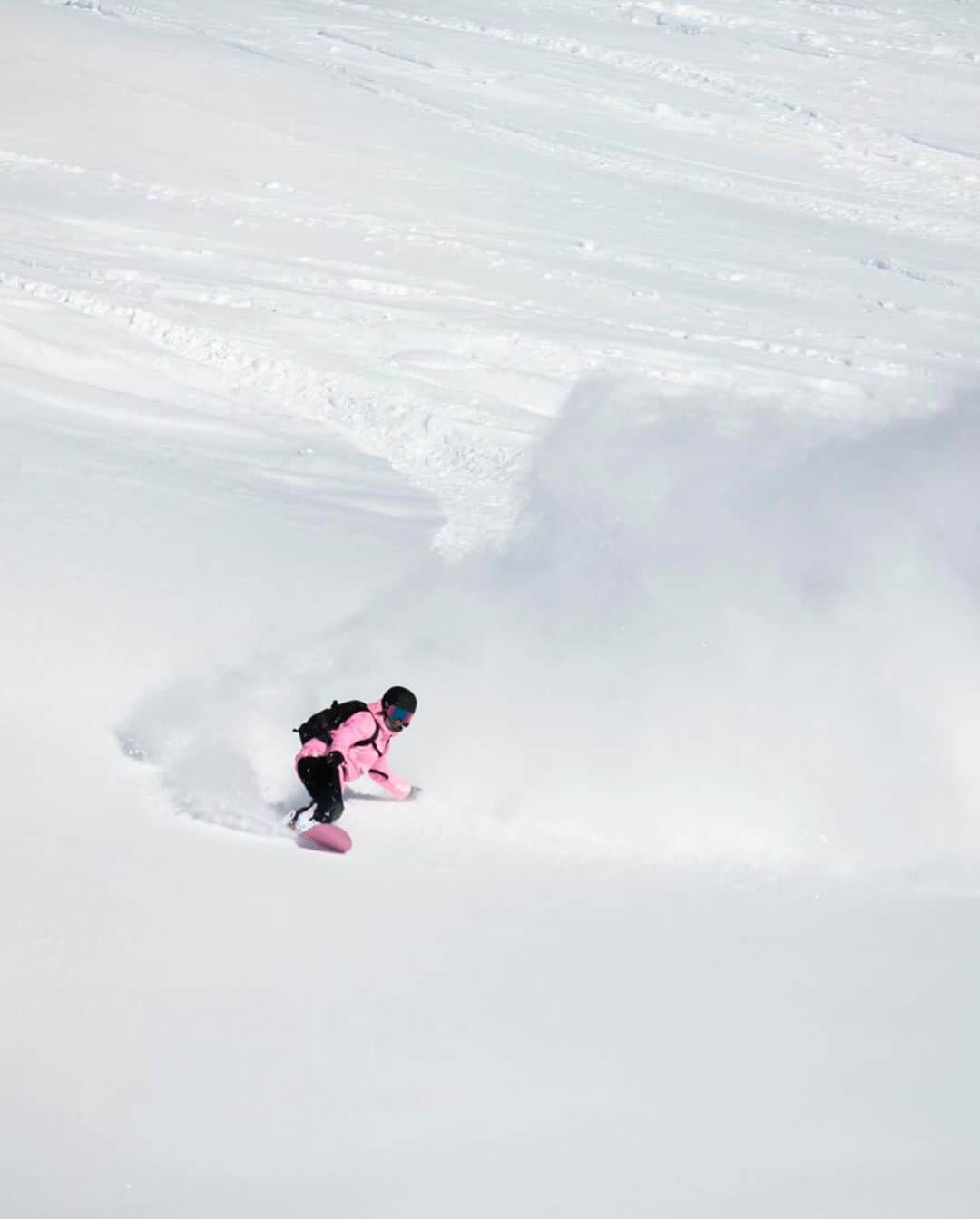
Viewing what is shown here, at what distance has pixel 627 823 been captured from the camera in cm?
764

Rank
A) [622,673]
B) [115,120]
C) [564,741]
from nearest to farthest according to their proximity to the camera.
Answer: [564,741], [622,673], [115,120]

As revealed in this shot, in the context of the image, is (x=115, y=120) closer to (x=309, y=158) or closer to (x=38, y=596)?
(x=309, y=158)

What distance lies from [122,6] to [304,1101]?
23.1 metres

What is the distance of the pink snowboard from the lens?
6.80m

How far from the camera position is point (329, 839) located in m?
6.80

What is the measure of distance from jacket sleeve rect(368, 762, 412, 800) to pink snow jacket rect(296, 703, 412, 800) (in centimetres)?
2

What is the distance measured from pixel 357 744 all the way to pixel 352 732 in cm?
6

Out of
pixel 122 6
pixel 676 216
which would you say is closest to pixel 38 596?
pixel 676 216

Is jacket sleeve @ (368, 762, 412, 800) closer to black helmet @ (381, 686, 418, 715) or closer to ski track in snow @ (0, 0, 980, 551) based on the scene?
black helmet @ (381, 686, 418, 715)

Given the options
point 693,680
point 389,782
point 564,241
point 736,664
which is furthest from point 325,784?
point 564,241

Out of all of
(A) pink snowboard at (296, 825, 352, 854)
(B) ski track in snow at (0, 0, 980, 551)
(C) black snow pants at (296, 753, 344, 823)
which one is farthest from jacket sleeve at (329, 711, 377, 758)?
(B) ski track in snow at (0, 0, 980, 551)

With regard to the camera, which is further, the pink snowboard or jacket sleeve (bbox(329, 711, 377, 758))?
Answer: jacket sleeve (bbox(329, 711, 377, 758))

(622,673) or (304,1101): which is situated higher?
(622,673)

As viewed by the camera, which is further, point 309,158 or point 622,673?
point 309,158
